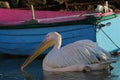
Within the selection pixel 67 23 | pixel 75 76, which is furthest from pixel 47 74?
pixel 67 23

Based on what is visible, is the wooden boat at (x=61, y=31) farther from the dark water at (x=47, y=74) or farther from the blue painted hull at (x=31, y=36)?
the dark water at (x=47, y=74)

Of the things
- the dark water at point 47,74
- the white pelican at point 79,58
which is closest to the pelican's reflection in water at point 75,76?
the dark water at point 47,74

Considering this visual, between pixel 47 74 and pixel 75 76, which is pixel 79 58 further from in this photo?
pixel 47 74

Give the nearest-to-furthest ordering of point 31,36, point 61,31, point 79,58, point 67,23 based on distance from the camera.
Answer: point 79,58 < point 67,23 < point 61,31 < point 31,36

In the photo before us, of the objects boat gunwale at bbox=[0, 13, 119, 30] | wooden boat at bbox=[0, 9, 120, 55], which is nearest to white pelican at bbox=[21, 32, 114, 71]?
boat gunwale at bbox=[0, 13, 119, 30]

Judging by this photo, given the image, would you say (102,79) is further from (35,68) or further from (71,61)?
(35,68)

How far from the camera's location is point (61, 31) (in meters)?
13.2

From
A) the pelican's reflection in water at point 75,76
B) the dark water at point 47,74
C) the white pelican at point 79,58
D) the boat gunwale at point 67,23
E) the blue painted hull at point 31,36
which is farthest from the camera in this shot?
the blue painted hull at point 31,36

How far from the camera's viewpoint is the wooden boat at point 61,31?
12727mm

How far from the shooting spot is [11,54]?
47.9ft

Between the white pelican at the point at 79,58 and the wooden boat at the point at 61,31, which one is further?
the wooden boat at the point at 61,31

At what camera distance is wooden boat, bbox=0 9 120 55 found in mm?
12727

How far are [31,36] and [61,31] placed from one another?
973 millimetres

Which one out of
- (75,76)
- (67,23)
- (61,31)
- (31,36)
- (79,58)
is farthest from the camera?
(31,36)
